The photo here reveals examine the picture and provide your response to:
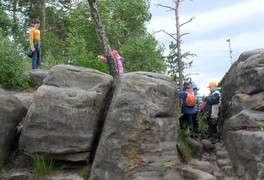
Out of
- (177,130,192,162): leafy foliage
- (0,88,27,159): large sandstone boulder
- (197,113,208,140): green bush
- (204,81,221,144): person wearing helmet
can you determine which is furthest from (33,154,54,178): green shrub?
(204,81,221,144): person wearing helmet

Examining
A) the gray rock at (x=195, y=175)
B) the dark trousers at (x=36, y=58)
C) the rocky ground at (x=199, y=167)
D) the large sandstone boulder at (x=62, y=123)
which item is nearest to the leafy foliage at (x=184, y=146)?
the rocky ground at (x=199, y=167)

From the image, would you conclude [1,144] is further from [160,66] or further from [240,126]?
[160,66]

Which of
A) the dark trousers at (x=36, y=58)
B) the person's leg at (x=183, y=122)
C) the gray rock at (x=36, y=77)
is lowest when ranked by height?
the person's leg at (x=183, y=122)

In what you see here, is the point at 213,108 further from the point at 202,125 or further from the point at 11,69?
the point at 11,69

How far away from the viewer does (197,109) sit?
11977 millimetres

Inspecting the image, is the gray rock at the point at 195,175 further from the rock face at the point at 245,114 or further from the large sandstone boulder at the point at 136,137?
the rock face at the point at 245,114

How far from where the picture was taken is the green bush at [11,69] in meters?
11.9

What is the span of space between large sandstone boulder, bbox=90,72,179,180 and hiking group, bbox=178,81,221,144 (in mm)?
1920

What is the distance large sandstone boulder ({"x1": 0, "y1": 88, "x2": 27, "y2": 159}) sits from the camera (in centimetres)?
990

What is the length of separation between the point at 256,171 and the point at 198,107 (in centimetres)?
321

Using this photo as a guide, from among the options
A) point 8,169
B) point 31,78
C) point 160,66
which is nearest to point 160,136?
point 8,169

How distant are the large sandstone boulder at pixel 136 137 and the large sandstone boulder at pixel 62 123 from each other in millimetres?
450

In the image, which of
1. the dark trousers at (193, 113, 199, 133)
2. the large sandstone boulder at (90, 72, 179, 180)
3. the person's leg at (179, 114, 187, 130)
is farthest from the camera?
the dark trousers at (193, 113, 199, 133)

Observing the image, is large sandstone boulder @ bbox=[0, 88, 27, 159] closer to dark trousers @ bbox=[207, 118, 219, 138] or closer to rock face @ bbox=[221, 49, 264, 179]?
dark trousers @ bbox=[207, 118, 219, 138]
